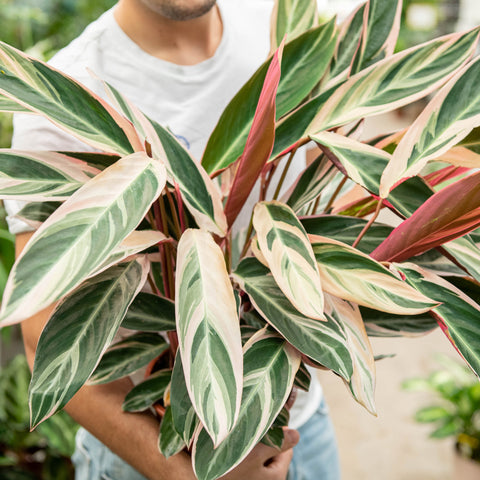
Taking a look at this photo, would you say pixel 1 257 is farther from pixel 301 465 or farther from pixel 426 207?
pixel 426 207

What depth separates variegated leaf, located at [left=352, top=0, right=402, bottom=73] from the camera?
23.3 inches

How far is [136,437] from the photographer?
69 cm

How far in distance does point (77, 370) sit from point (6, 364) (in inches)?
66.8

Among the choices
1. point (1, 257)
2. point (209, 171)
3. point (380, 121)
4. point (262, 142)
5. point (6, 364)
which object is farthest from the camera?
point (380, 121)

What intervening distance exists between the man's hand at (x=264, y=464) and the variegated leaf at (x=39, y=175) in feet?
1.21

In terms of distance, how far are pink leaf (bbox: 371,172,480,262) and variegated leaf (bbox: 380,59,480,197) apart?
38 millimetres

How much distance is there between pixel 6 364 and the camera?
1.95m

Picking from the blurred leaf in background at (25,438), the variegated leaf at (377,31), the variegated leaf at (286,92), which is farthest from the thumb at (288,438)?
the blurred leaf in background at (25,438)

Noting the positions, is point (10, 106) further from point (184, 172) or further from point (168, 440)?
point (168, 440)

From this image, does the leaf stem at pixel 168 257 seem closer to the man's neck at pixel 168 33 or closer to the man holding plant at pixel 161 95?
the man holding plant at pixel 161 95

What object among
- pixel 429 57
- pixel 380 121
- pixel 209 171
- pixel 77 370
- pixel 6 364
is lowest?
pixel 6 364

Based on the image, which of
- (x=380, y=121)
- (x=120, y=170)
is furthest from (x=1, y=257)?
(x=380, y=121)

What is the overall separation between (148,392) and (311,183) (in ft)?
1.02

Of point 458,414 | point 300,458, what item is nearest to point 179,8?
point 300,458
